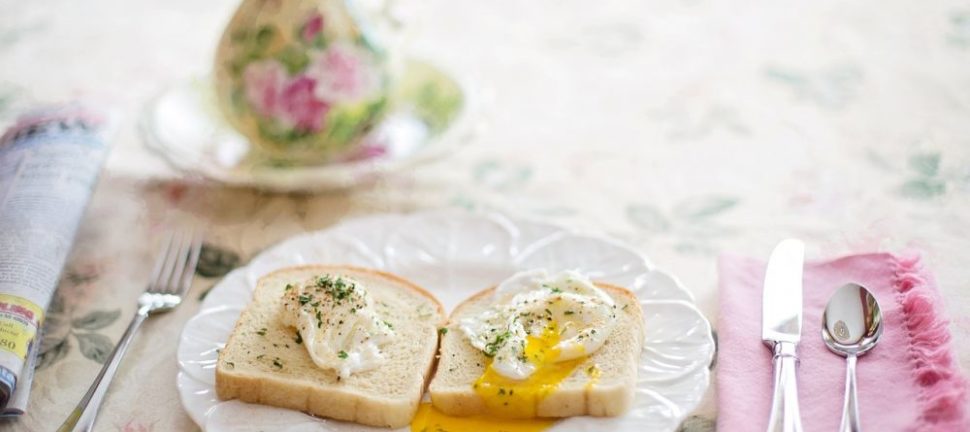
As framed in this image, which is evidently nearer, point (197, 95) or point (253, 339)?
point (253, 339)

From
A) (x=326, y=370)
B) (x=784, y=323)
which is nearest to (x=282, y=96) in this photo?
(x=326, y=370)

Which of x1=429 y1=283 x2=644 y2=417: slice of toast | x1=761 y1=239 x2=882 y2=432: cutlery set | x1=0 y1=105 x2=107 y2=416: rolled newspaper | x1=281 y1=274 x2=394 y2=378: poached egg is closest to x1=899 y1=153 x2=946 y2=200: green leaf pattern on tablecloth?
x1=761 y1=239 x2=882 y2=432: cutlery set

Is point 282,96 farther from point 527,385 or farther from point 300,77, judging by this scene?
point 527,385

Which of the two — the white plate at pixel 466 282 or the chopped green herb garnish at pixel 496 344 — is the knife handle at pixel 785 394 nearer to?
the white plate at pixel 466 282

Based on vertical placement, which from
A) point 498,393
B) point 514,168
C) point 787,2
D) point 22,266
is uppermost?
point 787,2

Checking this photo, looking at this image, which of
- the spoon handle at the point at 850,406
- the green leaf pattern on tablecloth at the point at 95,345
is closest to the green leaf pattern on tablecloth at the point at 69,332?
the green leaf pattern on tablecloth at the point at 95,345

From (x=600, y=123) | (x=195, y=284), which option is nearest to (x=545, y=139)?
(x=600, y=123)

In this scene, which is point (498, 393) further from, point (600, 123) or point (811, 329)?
point (600, 123)
